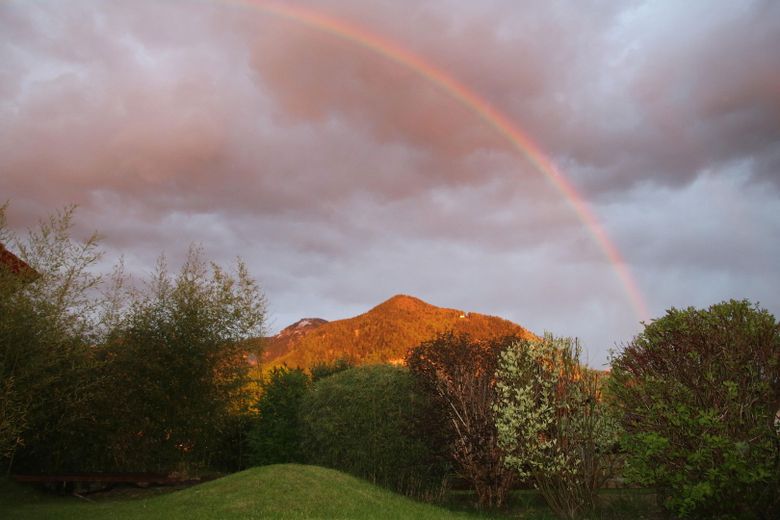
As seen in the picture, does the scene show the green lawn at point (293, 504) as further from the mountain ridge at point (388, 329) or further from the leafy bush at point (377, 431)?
the mountain ridge at point (388, 329)

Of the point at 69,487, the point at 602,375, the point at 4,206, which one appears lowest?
Answer: the point at 69,487

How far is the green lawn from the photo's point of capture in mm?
9781

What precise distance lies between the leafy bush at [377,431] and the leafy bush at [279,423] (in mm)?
1591

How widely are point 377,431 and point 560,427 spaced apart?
14.1ft

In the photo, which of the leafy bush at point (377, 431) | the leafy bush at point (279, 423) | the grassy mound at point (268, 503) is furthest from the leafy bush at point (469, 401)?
the leafy bush at point (279, 423)

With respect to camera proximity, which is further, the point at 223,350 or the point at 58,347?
the point at 223,350

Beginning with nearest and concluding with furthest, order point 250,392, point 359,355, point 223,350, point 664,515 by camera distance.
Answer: point 664,515 → point 223,350 → point 250,392 → point 359,355

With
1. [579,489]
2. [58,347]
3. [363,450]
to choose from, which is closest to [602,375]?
[579,489]

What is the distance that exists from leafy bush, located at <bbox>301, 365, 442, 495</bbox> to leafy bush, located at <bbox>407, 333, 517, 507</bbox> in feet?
1.79

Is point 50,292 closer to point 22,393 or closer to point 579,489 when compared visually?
point 22,393

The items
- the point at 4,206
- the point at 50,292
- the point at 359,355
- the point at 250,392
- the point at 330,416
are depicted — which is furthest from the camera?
Answer: the point at 359,355

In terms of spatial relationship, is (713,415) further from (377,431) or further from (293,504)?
(377,431)

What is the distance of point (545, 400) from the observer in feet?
33.3

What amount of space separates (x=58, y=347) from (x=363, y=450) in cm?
668
